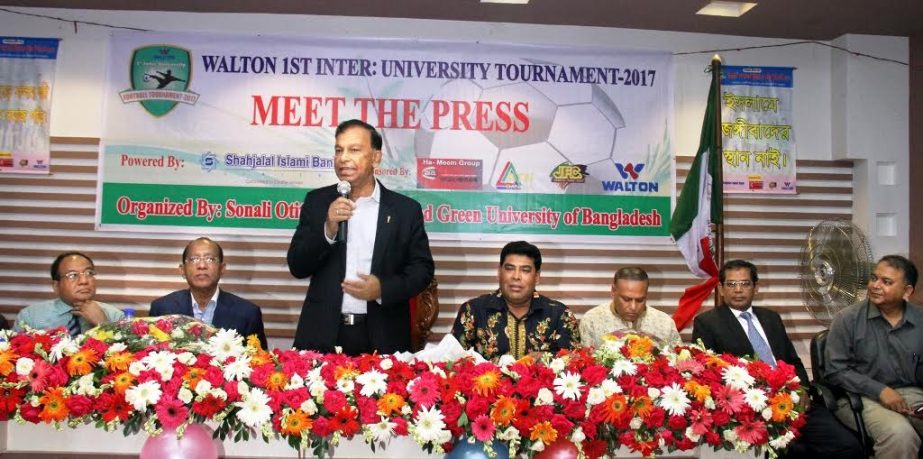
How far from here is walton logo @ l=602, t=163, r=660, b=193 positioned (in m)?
5.21

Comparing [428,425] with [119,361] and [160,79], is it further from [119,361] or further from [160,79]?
[160,79]

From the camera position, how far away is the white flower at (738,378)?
7.61ft

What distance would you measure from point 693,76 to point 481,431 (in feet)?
13.0

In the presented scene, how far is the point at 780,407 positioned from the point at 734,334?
1.77 metres

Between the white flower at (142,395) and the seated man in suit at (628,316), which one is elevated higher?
the seated man in suit at (628,316)

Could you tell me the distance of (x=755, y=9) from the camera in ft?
16.0

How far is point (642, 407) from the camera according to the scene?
2221 mm

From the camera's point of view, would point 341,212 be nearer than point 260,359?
No

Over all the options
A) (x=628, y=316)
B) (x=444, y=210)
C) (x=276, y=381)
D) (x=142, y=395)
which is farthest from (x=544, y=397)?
(x=444, y=210)

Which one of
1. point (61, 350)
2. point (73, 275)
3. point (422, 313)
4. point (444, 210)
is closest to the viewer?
point (61, 350)

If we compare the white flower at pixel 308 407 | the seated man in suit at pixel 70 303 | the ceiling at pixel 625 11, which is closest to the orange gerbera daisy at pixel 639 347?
the white flower at pixel 308 407

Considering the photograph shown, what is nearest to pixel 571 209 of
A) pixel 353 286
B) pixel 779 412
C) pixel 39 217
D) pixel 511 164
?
pixel 511 164

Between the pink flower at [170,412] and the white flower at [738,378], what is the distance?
163 centimetres

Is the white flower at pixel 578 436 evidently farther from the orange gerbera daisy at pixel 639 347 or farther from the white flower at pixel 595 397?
the orange gerbera daisy at pixel 639 347
